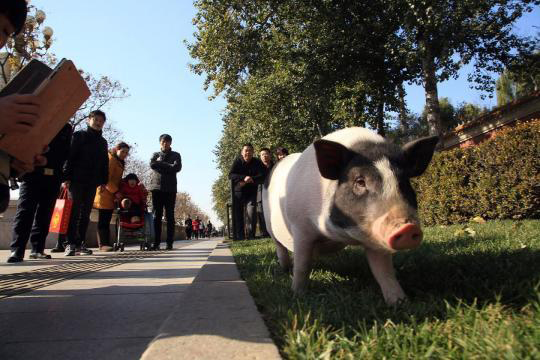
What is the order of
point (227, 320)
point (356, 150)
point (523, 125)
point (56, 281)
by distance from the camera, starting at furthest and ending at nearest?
point (523, 125), point (56, 281), point (356, 150), point (227, 320)

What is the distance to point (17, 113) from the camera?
7.40 ft

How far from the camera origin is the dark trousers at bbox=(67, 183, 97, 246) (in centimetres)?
783

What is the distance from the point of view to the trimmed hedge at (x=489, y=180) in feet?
29.2

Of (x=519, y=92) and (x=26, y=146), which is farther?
(x=519, y=92)

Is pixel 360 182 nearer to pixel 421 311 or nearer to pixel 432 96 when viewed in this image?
pixel 421 311

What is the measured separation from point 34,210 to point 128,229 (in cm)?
389

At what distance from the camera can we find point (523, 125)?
9141 millimetres

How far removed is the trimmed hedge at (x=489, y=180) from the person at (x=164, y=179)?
6762 mm

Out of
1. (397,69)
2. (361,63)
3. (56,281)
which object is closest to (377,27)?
(361,63)

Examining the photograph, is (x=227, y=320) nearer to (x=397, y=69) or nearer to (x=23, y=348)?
(x=23, y=348)

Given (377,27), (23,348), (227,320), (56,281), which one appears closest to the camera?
(23,348)

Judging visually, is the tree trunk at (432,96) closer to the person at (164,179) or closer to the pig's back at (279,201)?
the person at (164,179)

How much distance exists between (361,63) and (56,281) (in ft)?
58.4

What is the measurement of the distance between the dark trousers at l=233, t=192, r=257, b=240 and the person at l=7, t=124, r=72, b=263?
4393mm
